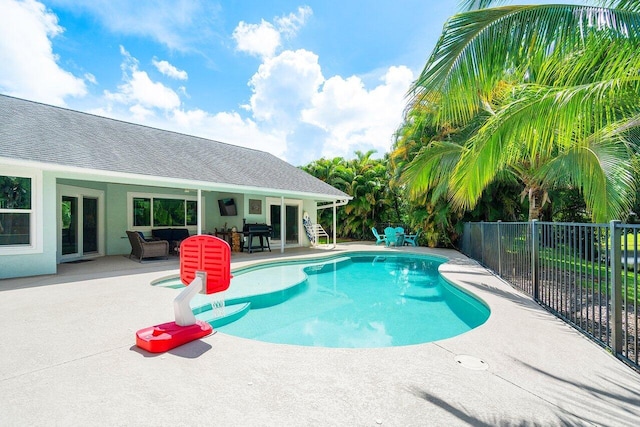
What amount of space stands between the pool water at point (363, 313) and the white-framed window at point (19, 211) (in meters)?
5.36

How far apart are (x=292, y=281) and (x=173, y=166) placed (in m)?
5.90

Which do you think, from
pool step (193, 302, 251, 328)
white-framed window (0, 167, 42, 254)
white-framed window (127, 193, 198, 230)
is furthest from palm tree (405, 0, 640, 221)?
white-framed window (127, 193, 198, 230)

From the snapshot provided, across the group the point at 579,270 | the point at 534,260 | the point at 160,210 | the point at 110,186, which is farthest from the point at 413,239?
the point at 110,186

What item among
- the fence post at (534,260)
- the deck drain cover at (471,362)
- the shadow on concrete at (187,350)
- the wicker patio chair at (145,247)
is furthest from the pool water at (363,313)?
the wicker patio chair at (145,247)

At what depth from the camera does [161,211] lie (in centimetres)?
1330

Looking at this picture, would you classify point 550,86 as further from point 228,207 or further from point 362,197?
point 362,197

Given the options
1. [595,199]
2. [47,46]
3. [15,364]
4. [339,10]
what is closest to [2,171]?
[47,46]

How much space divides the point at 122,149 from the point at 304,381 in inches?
409

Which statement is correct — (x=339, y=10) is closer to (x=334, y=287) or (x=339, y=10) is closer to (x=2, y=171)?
(x=334, y=287)

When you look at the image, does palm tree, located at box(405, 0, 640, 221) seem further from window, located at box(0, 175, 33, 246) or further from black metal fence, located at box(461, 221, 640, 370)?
window, located at box(0, 175, 33, 246)

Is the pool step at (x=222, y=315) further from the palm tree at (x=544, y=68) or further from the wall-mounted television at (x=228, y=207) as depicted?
the wall-mounted television at (x=228, y=207)

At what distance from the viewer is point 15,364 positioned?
119 inches

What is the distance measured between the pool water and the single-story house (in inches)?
187

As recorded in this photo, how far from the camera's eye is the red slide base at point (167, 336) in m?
3.35
